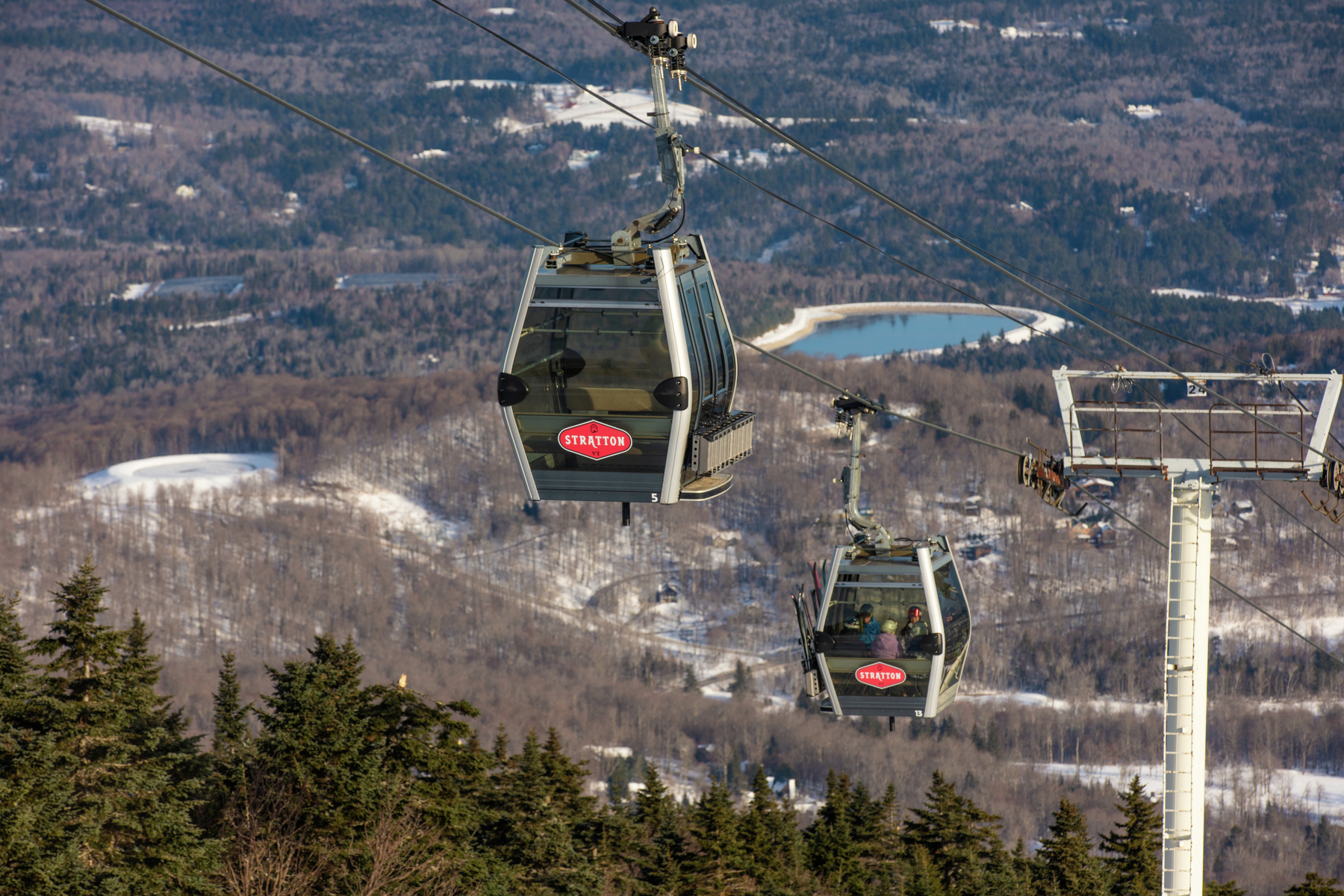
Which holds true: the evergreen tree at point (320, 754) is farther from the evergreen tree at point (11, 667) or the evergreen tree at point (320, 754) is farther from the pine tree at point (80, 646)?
the evergreen tree at point (11, 667)

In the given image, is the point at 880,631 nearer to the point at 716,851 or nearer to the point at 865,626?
the point at 865,626

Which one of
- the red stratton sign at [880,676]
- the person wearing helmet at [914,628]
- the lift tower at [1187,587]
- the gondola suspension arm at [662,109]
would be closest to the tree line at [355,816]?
the red stratton sign at [880,676]

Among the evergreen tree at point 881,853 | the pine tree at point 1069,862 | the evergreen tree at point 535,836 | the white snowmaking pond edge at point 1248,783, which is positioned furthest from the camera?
the white snowmaking pond edge at point 1248,783

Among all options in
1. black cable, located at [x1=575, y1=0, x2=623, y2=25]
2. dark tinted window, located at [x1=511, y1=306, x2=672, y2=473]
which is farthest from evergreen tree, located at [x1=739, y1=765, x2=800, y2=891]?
black cable, located at [x1=575, y1=0, x2=623, y2=25]

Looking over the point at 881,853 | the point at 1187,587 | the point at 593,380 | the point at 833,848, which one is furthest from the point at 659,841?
the point at 593,380

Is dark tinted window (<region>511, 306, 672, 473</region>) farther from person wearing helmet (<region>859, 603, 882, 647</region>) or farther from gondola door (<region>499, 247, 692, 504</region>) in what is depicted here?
person wearing helmet (<region>859, 603, 882, 647</region>)

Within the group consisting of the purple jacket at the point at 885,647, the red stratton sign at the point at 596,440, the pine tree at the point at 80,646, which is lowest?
the pine tree at the point at 80,646
